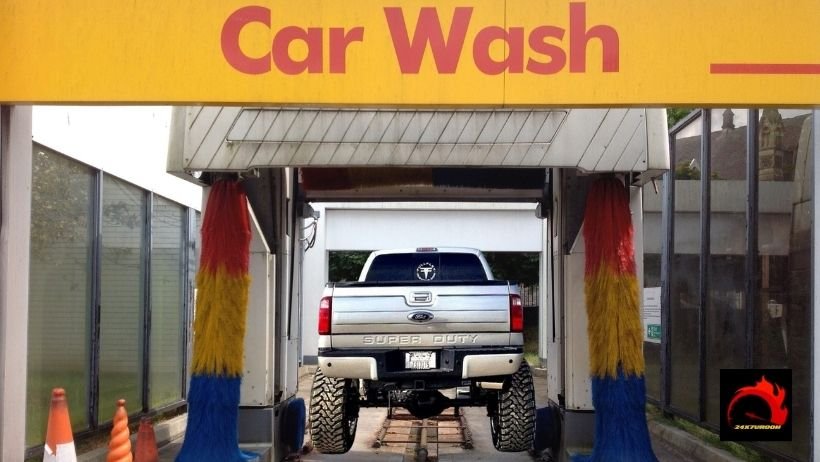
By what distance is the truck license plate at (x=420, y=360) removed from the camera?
8.41m

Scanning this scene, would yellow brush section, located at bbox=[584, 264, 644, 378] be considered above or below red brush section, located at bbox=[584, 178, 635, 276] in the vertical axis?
below

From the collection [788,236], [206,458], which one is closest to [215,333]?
[206,458]

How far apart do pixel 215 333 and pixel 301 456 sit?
Answer: 303 cm

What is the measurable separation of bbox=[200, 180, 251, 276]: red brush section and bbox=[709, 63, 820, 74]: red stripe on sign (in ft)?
12.8

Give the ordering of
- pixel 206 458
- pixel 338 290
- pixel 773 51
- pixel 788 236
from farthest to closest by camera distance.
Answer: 1. pixel 338 290
2. pixel 788 236
3. pixel 206 458
4. pixel 773 51

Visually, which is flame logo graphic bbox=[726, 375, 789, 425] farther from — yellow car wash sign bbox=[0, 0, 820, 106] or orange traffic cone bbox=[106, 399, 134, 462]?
orange traffic cone bbox=[106, 399, 134, 462]

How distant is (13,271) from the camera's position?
5.94 metres

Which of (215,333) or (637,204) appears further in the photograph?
(637,204)

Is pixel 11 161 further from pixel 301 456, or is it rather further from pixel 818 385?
pixel 818 385

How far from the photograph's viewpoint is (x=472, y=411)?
14.1 metres

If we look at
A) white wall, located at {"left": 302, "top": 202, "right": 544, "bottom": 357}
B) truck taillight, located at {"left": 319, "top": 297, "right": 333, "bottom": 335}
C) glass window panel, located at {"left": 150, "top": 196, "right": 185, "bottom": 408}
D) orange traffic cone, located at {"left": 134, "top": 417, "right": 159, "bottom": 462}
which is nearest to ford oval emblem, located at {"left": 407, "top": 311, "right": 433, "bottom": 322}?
truck taillight, located at {"left": 319, "top": 297, "right": 333, "bottom": 335}

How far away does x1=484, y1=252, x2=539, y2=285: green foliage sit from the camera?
29.4 meters

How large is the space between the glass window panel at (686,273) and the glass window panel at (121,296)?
6.75 metres

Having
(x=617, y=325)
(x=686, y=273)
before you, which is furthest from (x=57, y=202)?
(x=686, y=273)
